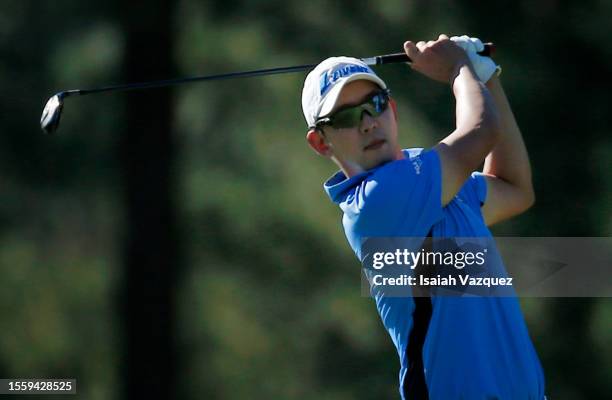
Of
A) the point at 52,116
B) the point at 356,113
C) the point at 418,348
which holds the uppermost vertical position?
the point at 52,116

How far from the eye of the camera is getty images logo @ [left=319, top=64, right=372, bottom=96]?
2.73m

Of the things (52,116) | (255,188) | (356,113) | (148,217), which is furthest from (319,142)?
(148,217)

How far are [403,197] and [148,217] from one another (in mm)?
4276

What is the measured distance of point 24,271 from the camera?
7.05 metres

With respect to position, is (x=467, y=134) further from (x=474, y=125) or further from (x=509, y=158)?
(x=509, y=158)

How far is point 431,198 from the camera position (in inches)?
102

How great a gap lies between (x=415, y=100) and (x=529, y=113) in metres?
0.66

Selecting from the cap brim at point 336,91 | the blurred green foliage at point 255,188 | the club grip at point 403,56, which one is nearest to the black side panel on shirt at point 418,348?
the cap brim at point 336,91

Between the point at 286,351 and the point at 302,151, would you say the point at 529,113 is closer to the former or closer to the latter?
the point at 302,151

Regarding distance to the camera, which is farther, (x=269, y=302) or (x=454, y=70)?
(x=269, y=302)

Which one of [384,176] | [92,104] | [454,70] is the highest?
[92,104]

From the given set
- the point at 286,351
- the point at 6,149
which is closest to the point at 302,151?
the point at 286,351

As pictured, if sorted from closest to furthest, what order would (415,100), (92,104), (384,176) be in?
(384,176), (415,100), (92,104)

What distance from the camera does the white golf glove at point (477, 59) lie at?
2799 mm
